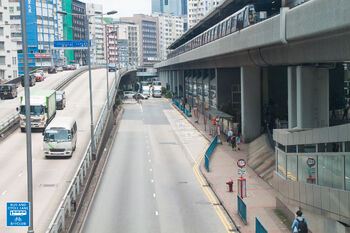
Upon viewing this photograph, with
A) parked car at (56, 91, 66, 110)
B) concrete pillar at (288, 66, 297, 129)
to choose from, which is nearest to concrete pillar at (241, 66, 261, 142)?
concrete pillar at (288, 66, 297, 129)

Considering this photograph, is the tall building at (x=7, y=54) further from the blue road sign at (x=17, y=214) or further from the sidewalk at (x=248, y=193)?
the blue road sign at (x=17, y=214)

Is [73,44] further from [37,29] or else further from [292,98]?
[37,29]

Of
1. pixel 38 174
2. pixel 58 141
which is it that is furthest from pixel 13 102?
pixel 38 174

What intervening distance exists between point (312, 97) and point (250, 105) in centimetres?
1583

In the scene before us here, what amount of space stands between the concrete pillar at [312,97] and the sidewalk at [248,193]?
4445mm

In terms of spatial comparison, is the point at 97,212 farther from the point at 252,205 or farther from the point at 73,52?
the point at 73,52

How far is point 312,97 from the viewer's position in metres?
27.8

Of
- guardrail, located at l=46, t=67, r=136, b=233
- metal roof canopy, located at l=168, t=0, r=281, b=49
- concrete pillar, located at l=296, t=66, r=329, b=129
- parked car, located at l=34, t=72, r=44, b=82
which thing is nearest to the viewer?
guardrail, located at l=46, t=67, r=136, b=233

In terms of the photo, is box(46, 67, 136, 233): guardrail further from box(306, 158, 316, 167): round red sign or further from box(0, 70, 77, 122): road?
box(0, 70, 77, 122): road

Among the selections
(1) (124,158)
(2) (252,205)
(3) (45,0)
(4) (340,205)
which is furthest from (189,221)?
(3) (45,0)

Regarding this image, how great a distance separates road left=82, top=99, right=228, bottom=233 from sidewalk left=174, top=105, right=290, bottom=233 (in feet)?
2.95

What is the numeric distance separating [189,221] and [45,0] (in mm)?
136856

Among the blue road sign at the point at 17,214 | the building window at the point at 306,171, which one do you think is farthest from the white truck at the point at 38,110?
the blue road sign at the point at 17,214

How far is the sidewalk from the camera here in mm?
21312
